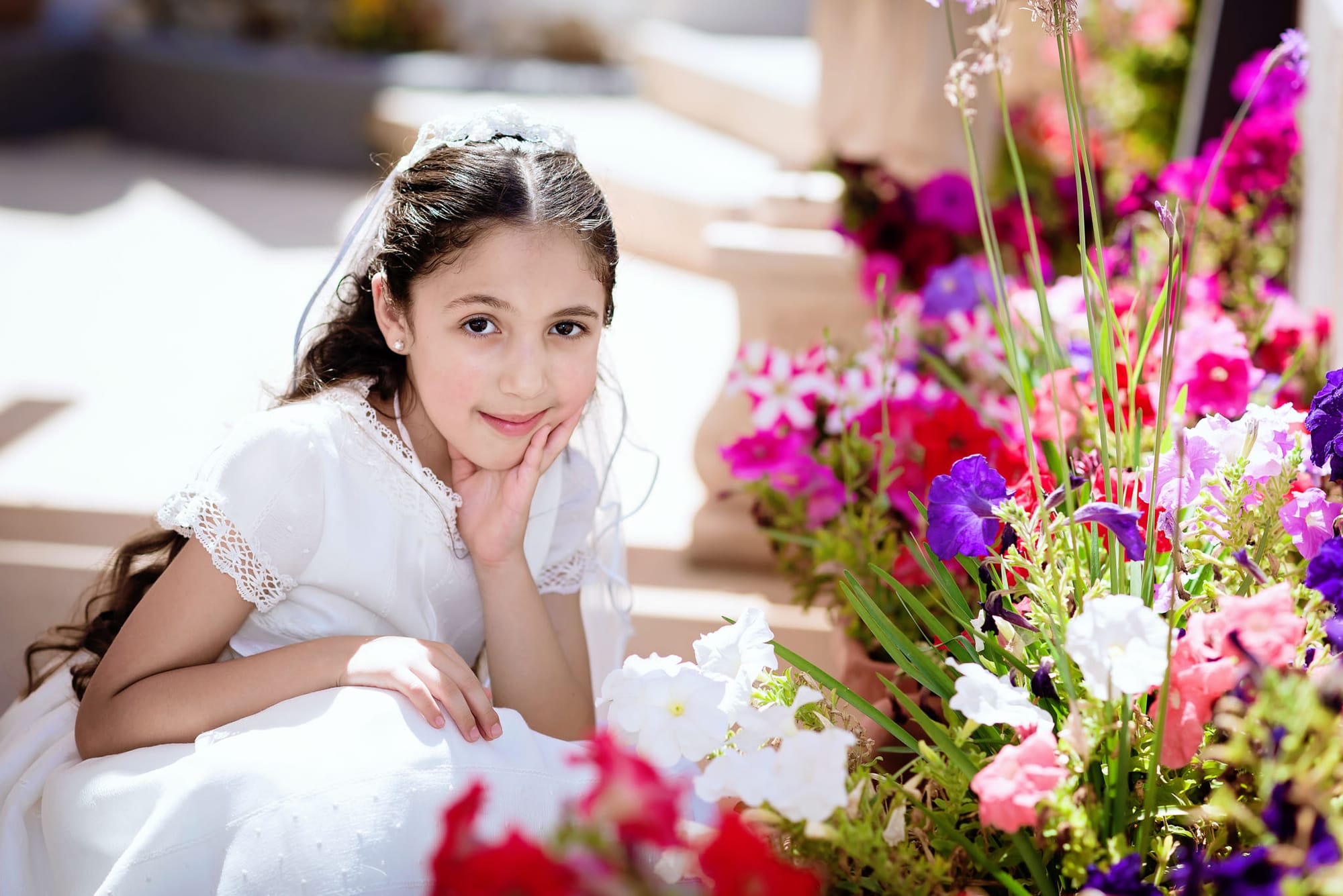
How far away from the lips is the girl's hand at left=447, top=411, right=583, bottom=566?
18mm

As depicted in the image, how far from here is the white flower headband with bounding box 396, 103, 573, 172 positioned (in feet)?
5.17

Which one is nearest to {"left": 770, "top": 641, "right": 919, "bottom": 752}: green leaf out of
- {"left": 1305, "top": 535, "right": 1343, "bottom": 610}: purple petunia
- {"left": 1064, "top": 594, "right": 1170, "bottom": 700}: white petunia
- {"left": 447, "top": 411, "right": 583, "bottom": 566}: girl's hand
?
{"left": 1064, "top": 594, "right": 1170, "bottom": 700}: white petunia

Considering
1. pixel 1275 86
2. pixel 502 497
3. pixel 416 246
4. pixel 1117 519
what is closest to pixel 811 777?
pixel 1117 519

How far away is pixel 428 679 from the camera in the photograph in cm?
133

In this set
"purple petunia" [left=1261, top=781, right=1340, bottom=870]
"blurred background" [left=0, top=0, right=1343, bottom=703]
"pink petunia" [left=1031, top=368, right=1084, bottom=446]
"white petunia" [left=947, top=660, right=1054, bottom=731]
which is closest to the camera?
"purple petunia" [left=1261, top=781, right=1340, bottom=870]

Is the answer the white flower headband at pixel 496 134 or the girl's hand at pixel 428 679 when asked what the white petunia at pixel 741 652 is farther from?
the white flower headband at pixel 496 134

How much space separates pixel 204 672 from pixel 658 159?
474cm

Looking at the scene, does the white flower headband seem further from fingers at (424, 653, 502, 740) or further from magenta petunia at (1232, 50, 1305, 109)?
magenta petunia at (1232, 50, 1305, 109)

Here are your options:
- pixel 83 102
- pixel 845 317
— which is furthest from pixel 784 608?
pixel 83 102

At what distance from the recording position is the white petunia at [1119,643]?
89 cm

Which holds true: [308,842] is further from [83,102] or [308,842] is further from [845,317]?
[83,102]

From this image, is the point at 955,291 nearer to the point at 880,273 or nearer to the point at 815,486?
the point at 880,273

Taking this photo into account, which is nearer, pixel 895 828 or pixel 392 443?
pixel 895 828

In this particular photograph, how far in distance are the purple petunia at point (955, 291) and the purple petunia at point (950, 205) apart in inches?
14.0
